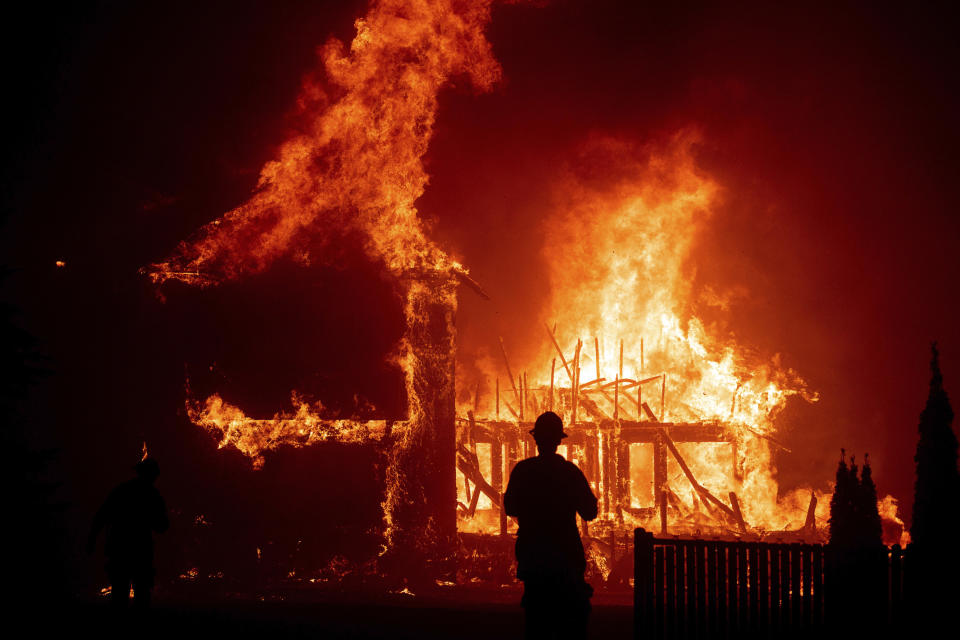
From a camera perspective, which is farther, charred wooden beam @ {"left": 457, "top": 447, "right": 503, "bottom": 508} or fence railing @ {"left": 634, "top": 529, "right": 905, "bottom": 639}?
charred wooden beam @ {"left": 457, "top": 447, "right": 503, "bottom": 508}

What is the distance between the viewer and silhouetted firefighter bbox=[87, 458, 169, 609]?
887 centimetres

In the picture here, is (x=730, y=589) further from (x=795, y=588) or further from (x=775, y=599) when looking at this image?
(x=795, y=588)

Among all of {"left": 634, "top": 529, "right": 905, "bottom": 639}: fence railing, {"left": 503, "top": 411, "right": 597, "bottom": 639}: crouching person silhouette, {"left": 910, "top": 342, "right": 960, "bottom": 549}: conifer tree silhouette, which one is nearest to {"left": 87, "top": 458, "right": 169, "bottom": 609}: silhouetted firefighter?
{"left": 503, "top": 411, "right": 597, "bottom": 639}: crouching person silhouette

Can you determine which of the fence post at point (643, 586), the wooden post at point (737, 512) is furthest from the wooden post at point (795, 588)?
the wooden post at point (737, 512)

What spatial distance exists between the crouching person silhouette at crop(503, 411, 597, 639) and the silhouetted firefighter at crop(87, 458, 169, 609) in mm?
4377

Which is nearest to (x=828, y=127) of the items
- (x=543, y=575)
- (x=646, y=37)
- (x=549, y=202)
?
(x=646, y=37)

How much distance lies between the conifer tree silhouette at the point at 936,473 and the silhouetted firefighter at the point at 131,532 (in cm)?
1388

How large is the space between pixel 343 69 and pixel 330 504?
10803 millimetres

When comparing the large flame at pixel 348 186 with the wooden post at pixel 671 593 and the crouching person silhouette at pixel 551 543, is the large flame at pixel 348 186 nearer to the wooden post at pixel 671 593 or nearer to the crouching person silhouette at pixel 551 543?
the wooden post at pixel 671 593

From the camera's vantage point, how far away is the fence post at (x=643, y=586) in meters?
8.79

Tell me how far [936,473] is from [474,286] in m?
10.2

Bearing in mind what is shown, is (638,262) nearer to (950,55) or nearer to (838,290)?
(838,290)

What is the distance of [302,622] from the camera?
1148cm

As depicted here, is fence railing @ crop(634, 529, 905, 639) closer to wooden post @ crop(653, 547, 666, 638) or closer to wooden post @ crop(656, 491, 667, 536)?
wooden post @ crop(653, 547, 666, 638)
